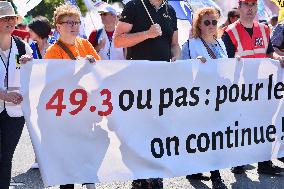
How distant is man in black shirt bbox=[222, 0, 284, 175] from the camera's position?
20.9ft

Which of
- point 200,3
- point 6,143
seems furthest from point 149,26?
point 200,3

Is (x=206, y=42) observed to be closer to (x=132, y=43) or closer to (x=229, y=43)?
(x=229, y=43)

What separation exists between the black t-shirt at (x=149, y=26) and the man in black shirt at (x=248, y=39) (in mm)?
1063

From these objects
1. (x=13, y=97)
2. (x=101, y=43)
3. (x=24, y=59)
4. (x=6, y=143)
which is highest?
(x=24, y=59)

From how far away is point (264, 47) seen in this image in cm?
646

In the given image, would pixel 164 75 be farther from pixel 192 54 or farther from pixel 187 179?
pixel 187 179

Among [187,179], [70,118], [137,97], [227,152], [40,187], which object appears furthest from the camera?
[187,179]

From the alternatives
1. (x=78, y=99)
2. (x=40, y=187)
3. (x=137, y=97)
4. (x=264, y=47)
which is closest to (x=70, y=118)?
(x=78, y=99)

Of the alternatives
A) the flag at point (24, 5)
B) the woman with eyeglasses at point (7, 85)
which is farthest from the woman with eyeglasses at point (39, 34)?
the woman with eyeglasses at point (7, 85)

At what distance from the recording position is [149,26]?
5.39m

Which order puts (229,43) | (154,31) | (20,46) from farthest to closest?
(229,43) < (154,31) < (20,46)

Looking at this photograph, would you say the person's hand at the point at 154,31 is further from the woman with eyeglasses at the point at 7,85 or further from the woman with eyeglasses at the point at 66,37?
the woman with eyeglasses at the point at 7,85

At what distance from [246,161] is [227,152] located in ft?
0.85

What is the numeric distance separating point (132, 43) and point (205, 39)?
821 millimetres
